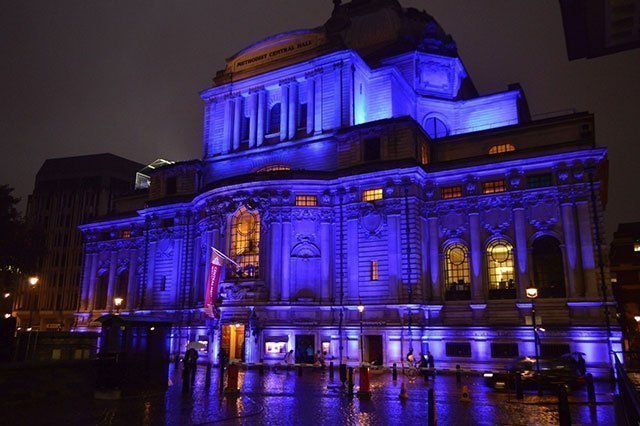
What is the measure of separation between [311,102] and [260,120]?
5918mm

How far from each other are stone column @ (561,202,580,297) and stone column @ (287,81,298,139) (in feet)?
79.1

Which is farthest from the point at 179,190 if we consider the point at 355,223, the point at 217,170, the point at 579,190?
the point at 579,190

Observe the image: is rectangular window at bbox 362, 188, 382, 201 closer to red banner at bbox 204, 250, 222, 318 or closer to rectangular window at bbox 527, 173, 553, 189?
rectangular window at bbox 527, 173, 553, 189

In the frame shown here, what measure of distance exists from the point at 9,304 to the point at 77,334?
29711mm

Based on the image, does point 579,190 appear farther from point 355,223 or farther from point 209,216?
point 209,216

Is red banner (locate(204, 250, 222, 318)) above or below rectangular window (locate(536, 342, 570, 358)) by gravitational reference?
above

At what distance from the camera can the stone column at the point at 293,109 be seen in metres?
51.2

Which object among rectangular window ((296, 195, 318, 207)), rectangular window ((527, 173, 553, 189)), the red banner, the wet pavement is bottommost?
the wet pavement

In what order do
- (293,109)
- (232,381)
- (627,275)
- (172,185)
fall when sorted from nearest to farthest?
(232,381)
(293,109)
(172,185)
(627,275)

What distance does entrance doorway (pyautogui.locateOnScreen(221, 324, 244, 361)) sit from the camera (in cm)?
4491

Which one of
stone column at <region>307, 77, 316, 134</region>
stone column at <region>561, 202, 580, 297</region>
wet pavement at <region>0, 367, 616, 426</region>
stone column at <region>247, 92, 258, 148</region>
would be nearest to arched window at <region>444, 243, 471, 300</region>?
stone column at <region>561, 202, 580, 297</region>

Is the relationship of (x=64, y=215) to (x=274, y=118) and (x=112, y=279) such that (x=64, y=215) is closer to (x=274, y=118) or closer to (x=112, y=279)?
(x=112, y=279)

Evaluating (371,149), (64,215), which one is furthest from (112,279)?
(64,215)

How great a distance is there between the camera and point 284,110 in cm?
5212
